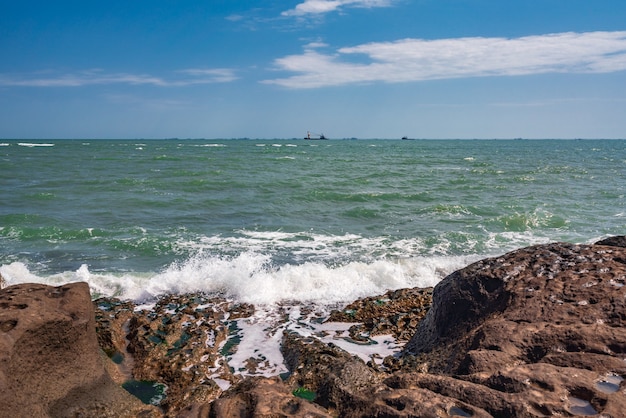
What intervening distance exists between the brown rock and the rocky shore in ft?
0.04

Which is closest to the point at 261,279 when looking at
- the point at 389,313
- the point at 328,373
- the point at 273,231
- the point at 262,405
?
the point at 389,313

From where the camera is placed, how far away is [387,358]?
591cm

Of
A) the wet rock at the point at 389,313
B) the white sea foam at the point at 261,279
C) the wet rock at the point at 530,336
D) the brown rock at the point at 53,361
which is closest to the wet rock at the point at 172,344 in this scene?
the brown rock at the point at 53,361

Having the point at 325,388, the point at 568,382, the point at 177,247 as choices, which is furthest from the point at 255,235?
the point at 568,382

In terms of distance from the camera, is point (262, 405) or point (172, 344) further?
point (172, 344)

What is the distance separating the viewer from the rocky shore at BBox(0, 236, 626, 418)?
342cm

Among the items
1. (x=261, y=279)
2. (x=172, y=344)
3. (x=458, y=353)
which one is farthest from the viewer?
(x=261, y=279)

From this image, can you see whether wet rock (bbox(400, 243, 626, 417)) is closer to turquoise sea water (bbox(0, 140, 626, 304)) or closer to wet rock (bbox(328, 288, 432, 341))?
wet rock (bbox(328, 288, 432, 341))

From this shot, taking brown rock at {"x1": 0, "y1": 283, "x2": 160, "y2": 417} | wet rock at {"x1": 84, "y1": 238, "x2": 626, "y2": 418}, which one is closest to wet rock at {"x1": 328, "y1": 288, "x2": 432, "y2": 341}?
wet rock at {"x1": 84, "y1": 238, "x2": 626, "y2": 418}

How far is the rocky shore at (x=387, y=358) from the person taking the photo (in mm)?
3418

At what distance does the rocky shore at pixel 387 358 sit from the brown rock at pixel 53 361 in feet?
0.04

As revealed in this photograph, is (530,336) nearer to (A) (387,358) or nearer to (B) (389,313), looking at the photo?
(A) (387,358)

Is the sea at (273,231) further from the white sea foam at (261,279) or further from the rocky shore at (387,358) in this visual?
the rocky shore at (387,358)

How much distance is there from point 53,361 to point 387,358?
3733 mm
